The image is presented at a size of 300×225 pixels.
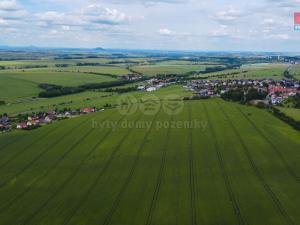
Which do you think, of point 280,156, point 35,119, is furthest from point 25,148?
point 280,156

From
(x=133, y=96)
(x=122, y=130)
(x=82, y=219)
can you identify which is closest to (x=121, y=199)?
(x=82, y=219)

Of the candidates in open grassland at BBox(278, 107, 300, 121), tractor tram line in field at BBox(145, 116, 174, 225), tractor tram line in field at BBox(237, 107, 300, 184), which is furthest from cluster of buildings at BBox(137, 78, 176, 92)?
tractor tram line in field at BBox(145, 116, 174, 225)

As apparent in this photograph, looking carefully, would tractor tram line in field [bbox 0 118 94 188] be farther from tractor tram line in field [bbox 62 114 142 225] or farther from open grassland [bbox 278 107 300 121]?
open grassland [bbox 278 107 300 121]

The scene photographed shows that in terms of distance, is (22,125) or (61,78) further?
(61,78)

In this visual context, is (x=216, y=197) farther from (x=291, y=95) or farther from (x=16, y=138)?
(x=291, y=95)

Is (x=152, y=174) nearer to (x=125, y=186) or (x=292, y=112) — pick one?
(x=125, y=186)

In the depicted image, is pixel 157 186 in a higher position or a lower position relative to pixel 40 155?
lower
